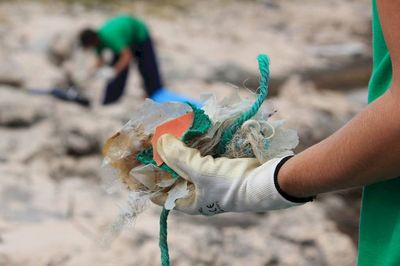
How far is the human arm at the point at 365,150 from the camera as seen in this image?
89 cm

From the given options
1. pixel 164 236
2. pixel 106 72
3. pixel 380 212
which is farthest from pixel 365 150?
pixel 106 72

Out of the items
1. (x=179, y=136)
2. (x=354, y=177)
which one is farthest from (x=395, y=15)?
(x=179, y=136)

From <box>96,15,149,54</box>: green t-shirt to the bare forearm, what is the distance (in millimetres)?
4354

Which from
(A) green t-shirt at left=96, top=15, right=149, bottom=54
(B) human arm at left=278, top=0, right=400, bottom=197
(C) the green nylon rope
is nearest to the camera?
(B) human arm at left=278, top=0, right=400, bottom=197

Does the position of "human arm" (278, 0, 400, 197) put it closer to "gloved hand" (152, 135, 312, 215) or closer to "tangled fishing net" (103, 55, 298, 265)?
"gloved hand" (152, 135, 312, 215)

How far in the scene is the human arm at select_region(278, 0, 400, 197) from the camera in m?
0.89

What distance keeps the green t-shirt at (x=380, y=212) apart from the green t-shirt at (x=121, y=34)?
169 inches

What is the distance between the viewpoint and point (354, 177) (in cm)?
95

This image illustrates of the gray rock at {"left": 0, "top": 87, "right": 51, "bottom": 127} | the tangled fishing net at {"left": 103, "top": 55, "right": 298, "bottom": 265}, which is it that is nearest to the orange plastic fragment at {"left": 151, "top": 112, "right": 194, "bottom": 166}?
the tangled fishing net at {"left": 103, "top": 55, "right": 298, "bottom": 265}

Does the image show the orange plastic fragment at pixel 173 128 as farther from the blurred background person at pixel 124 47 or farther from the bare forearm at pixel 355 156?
the blurred background person at pixel 124 47

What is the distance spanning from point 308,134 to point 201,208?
13.2 feet

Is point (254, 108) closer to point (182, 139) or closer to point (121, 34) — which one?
point (182, 139)

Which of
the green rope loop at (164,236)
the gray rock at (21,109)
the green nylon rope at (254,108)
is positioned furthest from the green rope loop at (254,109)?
the gray rock at (21,109)

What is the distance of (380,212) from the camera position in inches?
42.1
